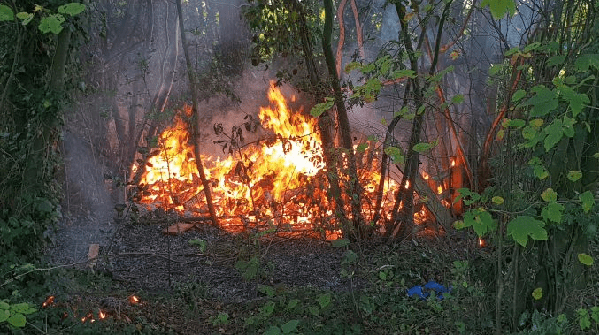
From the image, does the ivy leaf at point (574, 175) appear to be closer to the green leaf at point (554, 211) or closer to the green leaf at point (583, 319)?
the green leaf at point (554, 211)

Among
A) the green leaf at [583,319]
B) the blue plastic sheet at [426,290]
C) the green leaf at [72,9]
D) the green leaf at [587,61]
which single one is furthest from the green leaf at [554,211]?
the blue plastic sheet at [426,290]

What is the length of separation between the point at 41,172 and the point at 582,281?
4.65 metres

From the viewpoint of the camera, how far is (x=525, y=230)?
290 cm

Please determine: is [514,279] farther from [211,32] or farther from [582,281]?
[211,32]

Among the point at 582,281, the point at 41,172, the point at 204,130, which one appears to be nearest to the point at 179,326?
the point at 41,172

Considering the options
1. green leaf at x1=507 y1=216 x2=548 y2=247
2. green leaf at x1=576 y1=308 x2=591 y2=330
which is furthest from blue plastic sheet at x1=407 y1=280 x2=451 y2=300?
green leaf at x1=507 y1=216 x2=548 y2=247

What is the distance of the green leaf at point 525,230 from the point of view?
2883mm

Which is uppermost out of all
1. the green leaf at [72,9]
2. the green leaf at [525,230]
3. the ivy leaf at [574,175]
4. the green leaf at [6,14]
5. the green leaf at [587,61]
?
the green leaf at [6,14]

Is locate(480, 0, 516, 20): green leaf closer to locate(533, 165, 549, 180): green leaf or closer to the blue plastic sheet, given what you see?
locate(533, 165, 549, 180): green leaf

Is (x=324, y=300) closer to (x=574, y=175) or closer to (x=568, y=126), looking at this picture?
(x=574, y=175)

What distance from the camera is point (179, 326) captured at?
5609 millimetres

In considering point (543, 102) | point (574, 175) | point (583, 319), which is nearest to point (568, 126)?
point (543, 102)

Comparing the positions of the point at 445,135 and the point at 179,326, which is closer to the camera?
the point at 179,326

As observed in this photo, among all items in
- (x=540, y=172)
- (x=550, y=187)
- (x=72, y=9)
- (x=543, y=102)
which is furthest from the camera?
(x=550, y=187)
